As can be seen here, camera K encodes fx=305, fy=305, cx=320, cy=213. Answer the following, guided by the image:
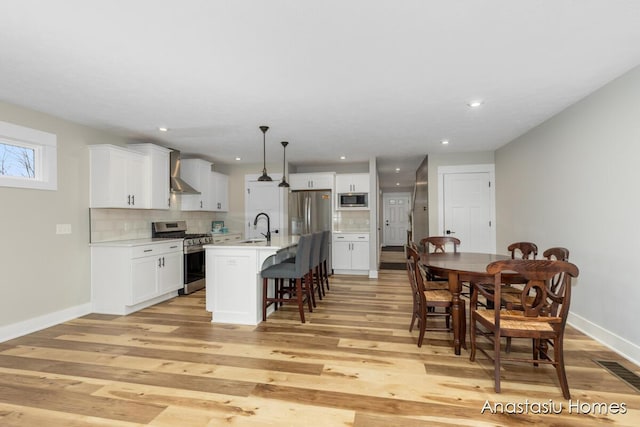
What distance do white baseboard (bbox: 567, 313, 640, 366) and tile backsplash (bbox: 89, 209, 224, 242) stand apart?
5.70m

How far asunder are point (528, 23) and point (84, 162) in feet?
15.4

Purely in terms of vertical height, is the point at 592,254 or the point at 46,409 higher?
the point at 592,254

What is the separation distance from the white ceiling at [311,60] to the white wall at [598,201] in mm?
257

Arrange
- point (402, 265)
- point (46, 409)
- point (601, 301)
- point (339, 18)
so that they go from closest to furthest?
point (339, 18) < point (46, 409) < point (601, 301) < point (402, 265)

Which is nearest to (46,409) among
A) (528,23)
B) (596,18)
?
(528,23)

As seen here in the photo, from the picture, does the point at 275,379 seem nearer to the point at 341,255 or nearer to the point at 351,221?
the point at 341,255

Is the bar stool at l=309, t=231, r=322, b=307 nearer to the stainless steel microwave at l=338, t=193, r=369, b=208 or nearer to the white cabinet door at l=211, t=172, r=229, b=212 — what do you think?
the stainless steel microwave at l=338, t=193, r=369, b=208

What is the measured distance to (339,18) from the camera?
1794 millimetres

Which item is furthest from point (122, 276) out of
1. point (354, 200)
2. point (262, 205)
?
point (354, 200)

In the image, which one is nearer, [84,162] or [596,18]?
[596,18]

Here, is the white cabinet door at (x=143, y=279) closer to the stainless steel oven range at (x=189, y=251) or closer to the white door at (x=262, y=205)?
the stainless steel oven range at (x=189, y=251)

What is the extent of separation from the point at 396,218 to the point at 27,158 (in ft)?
36.5

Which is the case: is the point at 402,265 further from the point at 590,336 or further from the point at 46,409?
the point at 46,409

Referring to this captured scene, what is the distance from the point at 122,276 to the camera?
12.4ft
